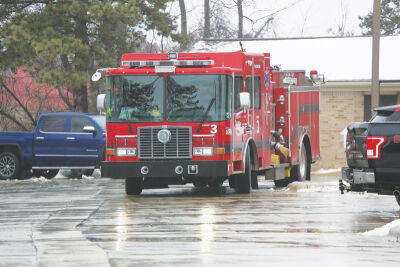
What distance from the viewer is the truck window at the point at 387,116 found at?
14.4m

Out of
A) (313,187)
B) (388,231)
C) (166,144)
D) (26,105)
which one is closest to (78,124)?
(313,187)

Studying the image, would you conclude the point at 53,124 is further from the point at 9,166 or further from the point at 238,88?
the point at 238,88

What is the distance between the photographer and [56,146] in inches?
1103

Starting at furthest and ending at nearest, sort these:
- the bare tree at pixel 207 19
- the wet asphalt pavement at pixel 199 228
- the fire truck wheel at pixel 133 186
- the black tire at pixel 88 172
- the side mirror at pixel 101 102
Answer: the bare tree at pixel 207 19
the black tire at pixel 88 172
the fire truck wheel at pixel 133 186
the side mirror at pixel 101 102
the wet asphalt pavement at pixel 199 228

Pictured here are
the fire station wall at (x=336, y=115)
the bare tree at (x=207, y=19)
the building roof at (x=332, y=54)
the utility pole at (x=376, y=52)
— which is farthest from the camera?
the bare tree at (x=207, y=19)

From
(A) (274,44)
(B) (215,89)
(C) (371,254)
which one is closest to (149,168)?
(B) (215,89)

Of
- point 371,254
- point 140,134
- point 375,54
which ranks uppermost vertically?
point 375,54

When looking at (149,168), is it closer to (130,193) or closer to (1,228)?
(130,193)

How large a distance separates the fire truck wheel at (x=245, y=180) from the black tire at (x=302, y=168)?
13.6 ft

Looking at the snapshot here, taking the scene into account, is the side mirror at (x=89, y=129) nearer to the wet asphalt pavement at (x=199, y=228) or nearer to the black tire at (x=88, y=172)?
the black tire at (x=88, y=172)

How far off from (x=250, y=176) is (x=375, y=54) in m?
4.75

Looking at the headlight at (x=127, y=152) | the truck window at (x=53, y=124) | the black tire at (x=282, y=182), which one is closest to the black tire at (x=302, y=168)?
the black tire at (x=282, y=182)

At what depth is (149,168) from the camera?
1942 centimetres

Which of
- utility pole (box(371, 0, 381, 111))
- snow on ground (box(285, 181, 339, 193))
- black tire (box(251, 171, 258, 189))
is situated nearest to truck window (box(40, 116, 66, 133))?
black tire (box(251, 171, 258, 189))
